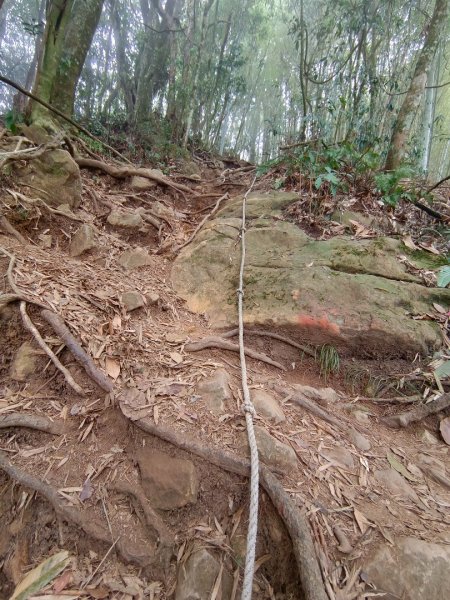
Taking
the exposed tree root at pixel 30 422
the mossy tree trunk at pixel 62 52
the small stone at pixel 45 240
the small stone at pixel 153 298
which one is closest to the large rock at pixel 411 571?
the exposed tree root at pixel 30 422

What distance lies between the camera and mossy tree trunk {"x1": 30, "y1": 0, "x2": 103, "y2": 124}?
4496 mm

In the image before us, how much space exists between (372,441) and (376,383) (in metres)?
0.50

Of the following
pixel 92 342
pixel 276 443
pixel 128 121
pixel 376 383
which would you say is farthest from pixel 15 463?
pixel 128 121

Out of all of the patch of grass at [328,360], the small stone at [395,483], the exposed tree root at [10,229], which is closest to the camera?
the small stone at [395,483]

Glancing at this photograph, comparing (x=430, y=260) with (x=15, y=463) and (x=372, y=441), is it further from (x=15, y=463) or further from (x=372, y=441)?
(x=15, y=463)

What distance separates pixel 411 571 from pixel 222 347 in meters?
1.47

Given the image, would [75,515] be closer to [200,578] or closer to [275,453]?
[200,578]

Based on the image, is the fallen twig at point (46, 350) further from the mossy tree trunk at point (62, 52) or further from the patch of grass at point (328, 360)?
the mossy tree trunk at point (62, 52)

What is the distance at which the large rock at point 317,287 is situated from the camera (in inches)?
93.4

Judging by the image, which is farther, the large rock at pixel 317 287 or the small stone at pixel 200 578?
the large rock at pixel 317 287

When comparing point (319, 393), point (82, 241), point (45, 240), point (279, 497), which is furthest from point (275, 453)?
point (45, 240)

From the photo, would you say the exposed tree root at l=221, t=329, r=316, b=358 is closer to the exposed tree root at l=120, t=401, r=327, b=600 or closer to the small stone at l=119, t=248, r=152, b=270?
the exposed tree root at l=120, t=401, r=327, b=600

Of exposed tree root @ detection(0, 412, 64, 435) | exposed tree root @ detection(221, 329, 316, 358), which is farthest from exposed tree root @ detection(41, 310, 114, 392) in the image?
exposed tree root @ detection(221, 329, 316, 358)

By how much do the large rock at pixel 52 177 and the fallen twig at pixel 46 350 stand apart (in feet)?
5.57
